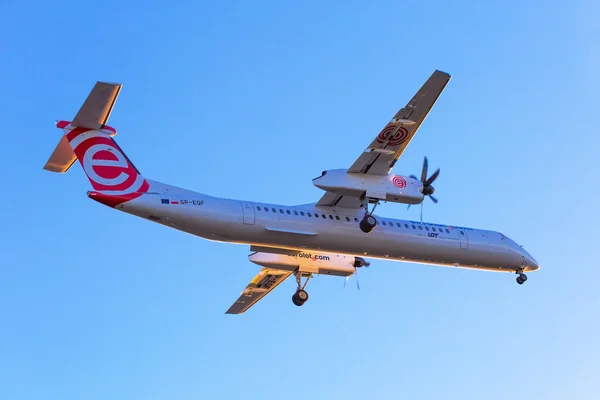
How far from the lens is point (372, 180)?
35.9 meters

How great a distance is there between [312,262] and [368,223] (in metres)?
4.77

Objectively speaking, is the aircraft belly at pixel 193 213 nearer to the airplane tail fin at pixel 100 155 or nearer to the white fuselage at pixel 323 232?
the white fuselage at pixel 323 232

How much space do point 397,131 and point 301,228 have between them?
4.90 metres

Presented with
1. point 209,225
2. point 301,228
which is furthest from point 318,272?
point 209,225

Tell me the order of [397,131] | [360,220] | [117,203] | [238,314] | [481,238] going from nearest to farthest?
[117,203] < [397,131] < [360,220] < [481,238] < [238,314]

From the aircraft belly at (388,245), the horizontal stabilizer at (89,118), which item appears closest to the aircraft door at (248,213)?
the aircraft belly at (388,245)

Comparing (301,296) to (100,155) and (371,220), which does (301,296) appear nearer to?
(371,220)

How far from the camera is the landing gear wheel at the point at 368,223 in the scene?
120ft

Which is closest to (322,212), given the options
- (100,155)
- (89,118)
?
(100,155)

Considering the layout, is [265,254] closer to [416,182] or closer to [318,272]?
[318,272]

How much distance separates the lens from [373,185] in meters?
35.9

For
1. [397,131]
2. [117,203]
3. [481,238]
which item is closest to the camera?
[117,203]

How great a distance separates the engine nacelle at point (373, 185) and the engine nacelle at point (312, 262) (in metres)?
4.59

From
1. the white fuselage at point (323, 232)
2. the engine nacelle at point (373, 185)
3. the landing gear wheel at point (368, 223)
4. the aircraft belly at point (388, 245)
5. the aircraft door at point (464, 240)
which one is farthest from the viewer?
the aircraft door at point (464, 240)
